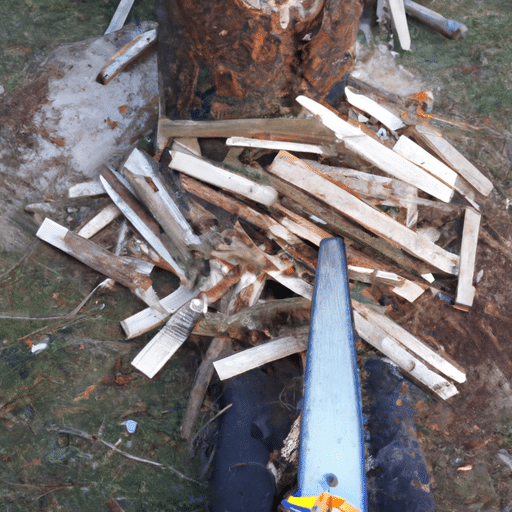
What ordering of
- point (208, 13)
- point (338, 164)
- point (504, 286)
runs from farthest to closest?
point (504, 286) < point (338, 164) < point (208, 13)

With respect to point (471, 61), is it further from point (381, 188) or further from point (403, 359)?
point (403, 359)

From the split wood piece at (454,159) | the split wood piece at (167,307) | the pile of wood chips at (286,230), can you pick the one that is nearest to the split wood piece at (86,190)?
the pile of wood chips at (286,230)

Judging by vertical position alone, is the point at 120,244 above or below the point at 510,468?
above

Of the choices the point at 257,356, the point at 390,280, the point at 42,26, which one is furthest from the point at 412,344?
the point at 42,26

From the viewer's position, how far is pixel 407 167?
3395 mm

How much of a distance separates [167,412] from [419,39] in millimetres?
4021

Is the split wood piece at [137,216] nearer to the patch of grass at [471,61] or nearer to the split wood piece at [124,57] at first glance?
the split wood piece at [124,57]

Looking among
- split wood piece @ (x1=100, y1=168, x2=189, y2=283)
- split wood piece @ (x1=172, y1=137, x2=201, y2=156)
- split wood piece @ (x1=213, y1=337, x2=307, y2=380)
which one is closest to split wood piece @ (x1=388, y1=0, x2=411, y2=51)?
split wood piece @ (x1=172, y1=137, x2=201, y2=156)

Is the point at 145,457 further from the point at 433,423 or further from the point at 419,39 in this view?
the point at 419,39

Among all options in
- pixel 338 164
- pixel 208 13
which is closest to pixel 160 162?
pixel 208 13

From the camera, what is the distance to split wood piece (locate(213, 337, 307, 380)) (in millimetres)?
3317

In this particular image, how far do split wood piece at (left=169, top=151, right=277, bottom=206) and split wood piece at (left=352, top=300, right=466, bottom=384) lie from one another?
1.06m

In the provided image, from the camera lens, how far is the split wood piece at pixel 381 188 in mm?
3357

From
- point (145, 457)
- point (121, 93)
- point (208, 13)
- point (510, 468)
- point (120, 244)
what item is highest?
point (208, 13)
